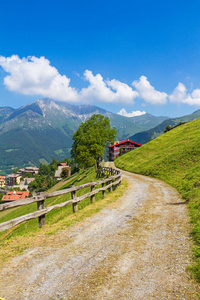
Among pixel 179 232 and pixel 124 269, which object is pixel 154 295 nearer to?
pixel 124 269

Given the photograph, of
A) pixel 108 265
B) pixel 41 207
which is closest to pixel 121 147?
pixel 41 207

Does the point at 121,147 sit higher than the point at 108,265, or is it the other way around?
the point at 121,147

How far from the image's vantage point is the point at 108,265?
5109 mm

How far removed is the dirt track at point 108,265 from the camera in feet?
13.3

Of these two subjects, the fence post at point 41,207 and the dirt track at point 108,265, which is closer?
the dirt track at point 108,265

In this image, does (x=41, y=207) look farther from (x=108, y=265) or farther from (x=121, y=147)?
(x=121, y=147)

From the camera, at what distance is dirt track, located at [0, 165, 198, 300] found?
4.06 metres

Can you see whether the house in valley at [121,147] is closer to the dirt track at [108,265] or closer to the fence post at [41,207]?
the fence post at [41,207]

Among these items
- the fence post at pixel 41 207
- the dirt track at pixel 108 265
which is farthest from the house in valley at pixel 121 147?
the dirt track at pixel 108 265

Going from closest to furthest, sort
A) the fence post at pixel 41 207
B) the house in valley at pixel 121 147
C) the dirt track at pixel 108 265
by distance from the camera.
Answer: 1. the dirt track at pixel 108 265
2. the fence post at pixel 41 207
3. the house in valley at pixel 121 147

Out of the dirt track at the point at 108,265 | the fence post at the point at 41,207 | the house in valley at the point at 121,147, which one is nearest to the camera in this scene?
the dirt track at the point at 108,265

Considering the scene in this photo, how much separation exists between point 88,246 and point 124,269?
5.93ft

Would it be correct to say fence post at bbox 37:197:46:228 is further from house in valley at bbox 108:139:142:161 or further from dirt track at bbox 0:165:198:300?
house in valley at bbox 108:139:142:161

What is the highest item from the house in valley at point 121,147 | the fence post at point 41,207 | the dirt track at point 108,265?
the house in valley at point 121,147
